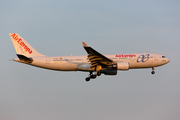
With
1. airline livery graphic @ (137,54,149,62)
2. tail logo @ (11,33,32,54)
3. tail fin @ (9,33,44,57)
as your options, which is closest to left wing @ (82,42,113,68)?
airline livery graphic @ (137,54,149,62)

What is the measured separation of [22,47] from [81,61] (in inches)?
505

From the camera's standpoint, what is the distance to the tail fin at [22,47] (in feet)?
170

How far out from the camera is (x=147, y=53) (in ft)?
165

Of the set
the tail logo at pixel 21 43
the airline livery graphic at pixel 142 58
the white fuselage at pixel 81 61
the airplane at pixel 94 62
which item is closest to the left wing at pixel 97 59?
the airplane at pixel 94 62

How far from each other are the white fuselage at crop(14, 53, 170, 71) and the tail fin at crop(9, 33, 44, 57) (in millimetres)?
2734

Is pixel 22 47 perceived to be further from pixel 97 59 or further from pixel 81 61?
pixel 97 59

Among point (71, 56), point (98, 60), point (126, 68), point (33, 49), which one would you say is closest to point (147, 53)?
point (126, 68)

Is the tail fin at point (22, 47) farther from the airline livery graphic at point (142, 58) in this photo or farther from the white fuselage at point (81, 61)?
the airline livery graphic at point (142, 58)

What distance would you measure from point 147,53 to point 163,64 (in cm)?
402

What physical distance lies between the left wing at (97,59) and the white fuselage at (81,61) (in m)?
1.74

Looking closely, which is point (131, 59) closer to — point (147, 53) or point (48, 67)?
point (147, 53)

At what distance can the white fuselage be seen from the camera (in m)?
48.9

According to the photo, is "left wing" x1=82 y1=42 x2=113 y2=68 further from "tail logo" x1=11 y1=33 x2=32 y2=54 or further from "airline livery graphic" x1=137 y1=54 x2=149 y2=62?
"tail logo" x1=11 y1=33 x2=32 y2=54

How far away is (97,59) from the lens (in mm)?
46406
